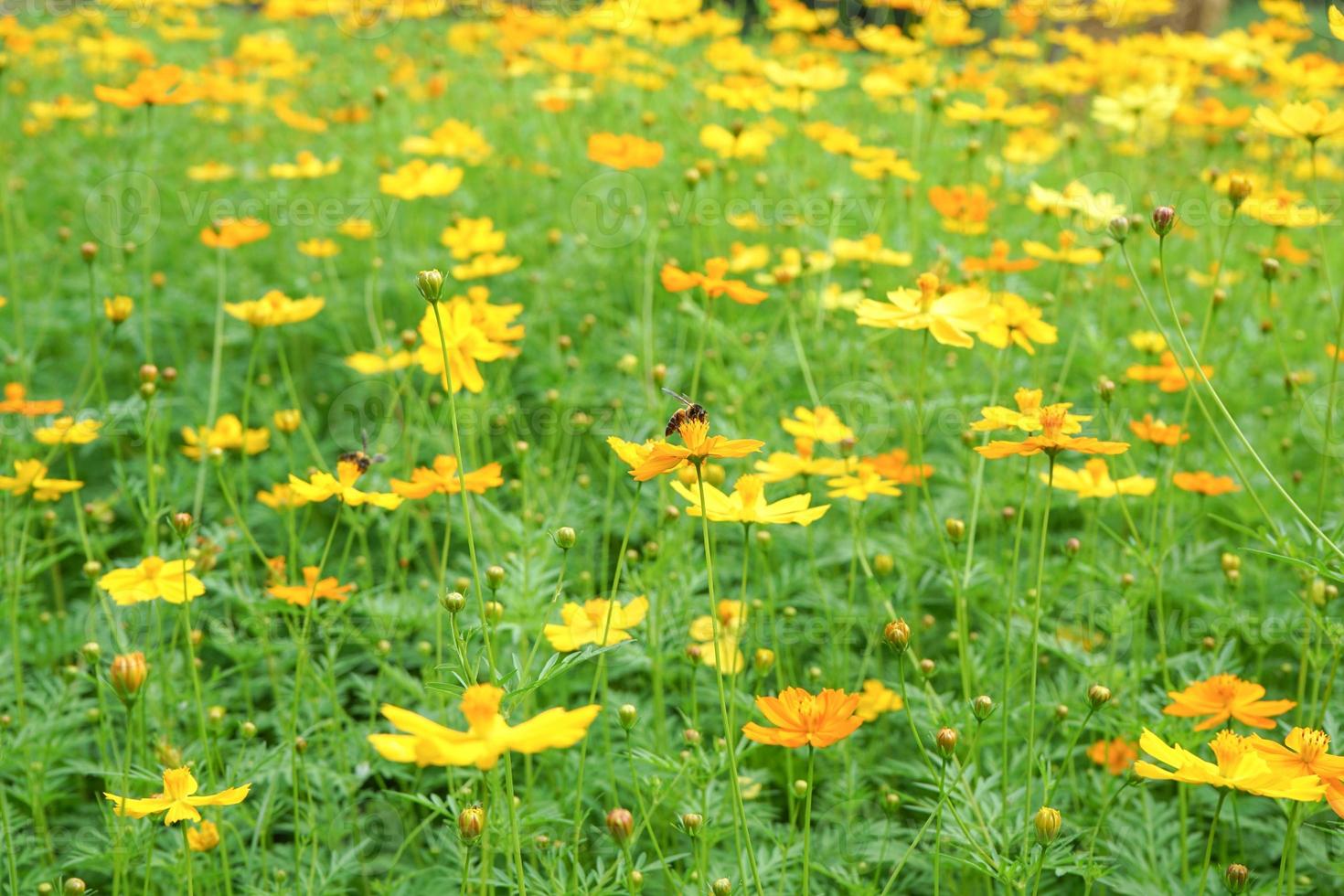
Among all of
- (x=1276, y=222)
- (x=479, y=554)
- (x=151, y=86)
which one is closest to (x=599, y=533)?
(x=479, y=554)

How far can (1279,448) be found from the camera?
2.53 metres

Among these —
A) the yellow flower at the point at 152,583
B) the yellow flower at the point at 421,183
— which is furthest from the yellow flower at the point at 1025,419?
the yellow flower at the point at 421,183

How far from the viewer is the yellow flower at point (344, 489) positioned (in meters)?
1.42

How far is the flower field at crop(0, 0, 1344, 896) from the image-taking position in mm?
1425

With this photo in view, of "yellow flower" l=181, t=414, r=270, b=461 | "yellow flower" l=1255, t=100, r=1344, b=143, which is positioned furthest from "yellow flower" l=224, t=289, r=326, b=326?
"yellow flower" l=1255, t=100, r=1344, b=143

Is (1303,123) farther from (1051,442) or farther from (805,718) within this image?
(805,718)

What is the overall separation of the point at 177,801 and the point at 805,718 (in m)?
0.65

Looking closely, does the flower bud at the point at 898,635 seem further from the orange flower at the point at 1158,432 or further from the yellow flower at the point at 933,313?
the orange flower at the point at 1158,432

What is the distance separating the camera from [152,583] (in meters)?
→ 1.54

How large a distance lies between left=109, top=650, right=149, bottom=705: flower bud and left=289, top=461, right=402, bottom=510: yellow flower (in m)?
0.28

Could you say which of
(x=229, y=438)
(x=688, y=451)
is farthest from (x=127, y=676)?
(x=229, y=438)

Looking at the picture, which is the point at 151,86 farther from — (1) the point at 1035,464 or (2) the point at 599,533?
(1) the point at 1035,464

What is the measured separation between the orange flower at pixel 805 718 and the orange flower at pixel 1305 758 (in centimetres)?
42

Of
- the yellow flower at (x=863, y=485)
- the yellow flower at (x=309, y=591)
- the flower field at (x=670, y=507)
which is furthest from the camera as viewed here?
the yellow flower at (x=863, y=485)
